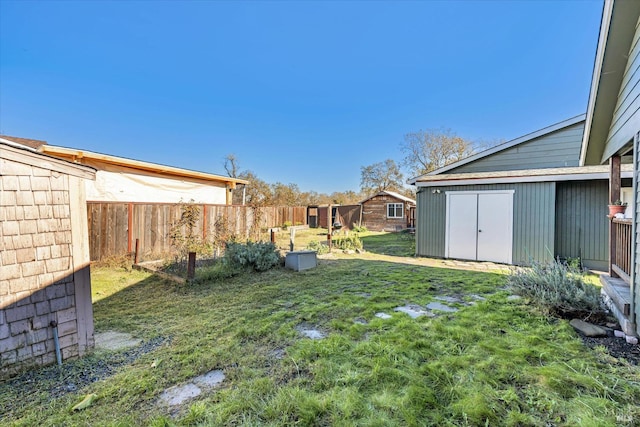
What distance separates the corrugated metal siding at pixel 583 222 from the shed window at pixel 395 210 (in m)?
10.9

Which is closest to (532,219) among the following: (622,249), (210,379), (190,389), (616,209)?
(616,209)

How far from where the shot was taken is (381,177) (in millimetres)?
27828

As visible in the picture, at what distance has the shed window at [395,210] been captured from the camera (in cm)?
1814

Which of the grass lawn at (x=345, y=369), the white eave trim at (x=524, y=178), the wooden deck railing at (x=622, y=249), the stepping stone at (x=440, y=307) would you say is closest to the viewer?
the grass lawn at (x=345, y=369)

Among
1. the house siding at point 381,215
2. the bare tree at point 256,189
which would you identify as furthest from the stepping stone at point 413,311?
the bare tree at point 256,189

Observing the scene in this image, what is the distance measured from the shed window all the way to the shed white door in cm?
1010

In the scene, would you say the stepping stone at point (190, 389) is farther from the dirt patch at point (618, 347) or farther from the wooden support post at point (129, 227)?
the wooden support post at point (129, 227)

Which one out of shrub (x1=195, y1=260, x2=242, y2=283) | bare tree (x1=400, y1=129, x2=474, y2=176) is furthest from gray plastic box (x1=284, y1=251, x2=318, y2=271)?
bare tree (x1=400, y1=129, x2=474, y2=176)

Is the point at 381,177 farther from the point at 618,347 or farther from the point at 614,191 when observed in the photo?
the point at 618,347

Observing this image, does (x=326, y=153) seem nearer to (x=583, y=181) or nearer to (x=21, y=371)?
(x=583, y=181)

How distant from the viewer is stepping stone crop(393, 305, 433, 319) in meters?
3.42

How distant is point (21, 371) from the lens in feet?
7.07

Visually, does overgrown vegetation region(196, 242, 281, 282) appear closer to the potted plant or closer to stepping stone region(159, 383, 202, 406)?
stepping stone region(159, 383, 202, 406)

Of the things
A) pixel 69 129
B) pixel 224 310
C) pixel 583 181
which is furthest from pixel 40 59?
pixel 583 181
